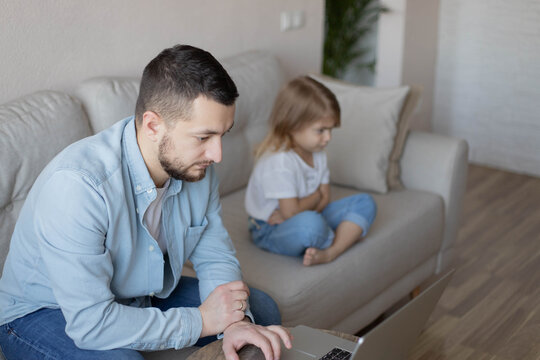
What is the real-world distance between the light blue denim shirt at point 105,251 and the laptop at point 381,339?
0.23m

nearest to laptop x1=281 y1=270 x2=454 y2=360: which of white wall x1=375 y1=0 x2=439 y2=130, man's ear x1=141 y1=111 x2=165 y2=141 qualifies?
man's ear x1=141 y1=111 x2=165 y2=141

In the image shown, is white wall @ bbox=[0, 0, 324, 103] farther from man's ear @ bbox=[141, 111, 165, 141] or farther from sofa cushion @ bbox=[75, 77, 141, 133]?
man's ear @ bbox=[141, 111, 165, 141]

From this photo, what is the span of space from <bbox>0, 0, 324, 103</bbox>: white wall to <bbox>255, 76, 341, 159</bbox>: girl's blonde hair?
0.56 meters

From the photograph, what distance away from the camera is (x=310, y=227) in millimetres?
2154

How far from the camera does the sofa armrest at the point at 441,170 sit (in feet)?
8.82

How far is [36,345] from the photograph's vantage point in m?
1.46

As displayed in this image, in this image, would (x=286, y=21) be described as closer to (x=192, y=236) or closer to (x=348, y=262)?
(x=348, y=262)

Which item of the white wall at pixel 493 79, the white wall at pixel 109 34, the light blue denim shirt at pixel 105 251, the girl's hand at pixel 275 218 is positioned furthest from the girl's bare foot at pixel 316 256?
the white wall at pixel 493 79

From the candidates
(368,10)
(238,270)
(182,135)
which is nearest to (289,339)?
(238,270)

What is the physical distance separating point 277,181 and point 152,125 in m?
0.87

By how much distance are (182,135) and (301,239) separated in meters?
0.83

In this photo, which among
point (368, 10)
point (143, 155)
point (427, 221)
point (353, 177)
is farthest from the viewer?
point (368, 10)

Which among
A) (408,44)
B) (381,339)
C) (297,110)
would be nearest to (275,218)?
(297,110)

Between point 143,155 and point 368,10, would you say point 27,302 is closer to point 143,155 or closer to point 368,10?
point 143,155
